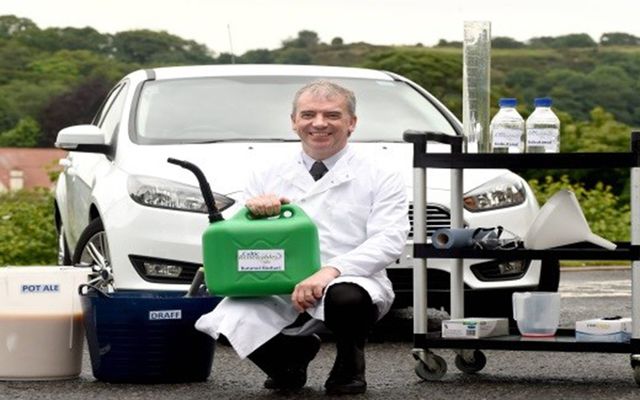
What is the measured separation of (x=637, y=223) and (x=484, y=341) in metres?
0.81

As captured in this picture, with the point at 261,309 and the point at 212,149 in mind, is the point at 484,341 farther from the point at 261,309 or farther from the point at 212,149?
the point at 212,149

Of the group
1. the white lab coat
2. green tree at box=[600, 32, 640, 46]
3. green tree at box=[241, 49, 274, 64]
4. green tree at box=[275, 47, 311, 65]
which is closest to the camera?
the white lab coat

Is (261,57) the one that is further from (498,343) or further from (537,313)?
(498,343)

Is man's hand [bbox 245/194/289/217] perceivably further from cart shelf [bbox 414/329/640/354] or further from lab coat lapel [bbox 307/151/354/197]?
cart shelf [bbox 414/329/640/354]

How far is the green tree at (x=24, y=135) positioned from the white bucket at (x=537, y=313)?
71.3 feet

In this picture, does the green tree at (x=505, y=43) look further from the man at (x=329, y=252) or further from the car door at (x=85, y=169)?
the man at (x=329, y=252)

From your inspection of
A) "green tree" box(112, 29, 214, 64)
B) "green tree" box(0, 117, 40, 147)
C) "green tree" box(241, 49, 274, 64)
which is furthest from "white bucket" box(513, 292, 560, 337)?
"green tree" box(0, 117, 40, 147)

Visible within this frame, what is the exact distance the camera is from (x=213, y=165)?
30.4 feet

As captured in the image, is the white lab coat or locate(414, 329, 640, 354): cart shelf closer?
the white lab coat

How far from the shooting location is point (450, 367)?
27.1ft

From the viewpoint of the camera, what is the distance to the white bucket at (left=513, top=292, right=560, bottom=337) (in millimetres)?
7801

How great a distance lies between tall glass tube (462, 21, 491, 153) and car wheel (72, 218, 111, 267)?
249 centimetres

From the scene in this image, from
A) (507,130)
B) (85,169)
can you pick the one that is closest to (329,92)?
(507,130)

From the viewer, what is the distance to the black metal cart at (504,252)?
7.31 metres
